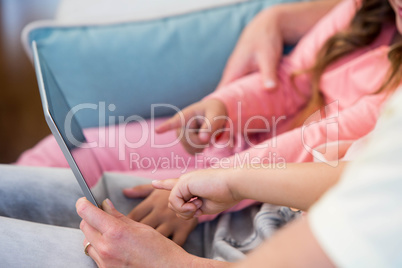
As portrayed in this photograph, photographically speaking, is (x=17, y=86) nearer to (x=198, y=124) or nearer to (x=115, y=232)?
(x=198, y=124)

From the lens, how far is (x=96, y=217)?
1.58ft

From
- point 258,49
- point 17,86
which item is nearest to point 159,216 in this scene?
point 258,49

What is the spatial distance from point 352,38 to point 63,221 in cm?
63

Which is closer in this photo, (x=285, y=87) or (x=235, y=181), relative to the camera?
(x=235, y=181)

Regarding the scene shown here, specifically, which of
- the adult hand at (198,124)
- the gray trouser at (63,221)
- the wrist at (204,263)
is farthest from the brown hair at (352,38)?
the wrist at (204,263)

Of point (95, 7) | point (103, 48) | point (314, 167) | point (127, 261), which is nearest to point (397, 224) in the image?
point (314, 167)

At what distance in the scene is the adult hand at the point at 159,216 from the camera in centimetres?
60

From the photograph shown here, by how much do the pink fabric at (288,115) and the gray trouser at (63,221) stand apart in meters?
0.04

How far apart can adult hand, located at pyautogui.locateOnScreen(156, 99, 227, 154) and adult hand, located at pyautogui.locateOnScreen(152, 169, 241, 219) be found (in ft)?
0.72

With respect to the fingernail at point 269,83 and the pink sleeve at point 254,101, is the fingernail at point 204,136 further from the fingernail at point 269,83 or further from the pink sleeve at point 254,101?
the fingernail at point 269,83

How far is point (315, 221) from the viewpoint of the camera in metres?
0.29

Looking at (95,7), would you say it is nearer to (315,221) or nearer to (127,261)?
(127,261)

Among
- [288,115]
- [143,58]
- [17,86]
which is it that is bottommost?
[17,86]

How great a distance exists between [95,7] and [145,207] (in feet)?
2.21
